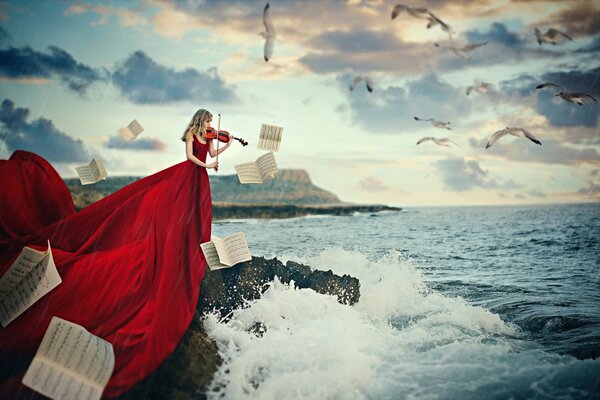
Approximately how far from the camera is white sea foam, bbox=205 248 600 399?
13.7 ft

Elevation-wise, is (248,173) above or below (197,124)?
below

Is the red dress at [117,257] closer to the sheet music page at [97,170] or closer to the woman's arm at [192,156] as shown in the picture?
the woman's arm at [192,156]

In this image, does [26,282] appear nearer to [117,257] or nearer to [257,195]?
[117,257]

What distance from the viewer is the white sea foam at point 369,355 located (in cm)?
417

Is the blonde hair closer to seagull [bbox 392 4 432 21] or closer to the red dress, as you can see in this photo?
the red dress

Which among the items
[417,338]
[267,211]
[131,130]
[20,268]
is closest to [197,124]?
[131,130]

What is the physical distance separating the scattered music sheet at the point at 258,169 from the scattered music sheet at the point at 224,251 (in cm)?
53

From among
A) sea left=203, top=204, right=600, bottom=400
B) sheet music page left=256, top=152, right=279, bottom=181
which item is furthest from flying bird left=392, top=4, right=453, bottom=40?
sea left=203, top=204, right=600, bottom=400

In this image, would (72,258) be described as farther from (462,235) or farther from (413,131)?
(462,235)

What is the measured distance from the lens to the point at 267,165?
448 centimetres

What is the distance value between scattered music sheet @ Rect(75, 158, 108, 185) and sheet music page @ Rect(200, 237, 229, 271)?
4.49 feet

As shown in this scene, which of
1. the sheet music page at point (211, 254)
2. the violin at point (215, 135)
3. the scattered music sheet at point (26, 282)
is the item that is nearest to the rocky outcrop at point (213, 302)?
the sheet music page at point (211, 254)

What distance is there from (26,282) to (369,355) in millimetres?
3025

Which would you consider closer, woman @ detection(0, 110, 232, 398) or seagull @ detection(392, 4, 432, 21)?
woman @ detection(0, 110, 232, 398)
